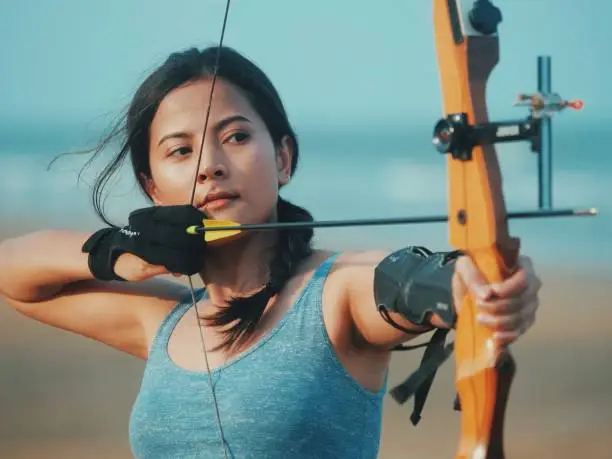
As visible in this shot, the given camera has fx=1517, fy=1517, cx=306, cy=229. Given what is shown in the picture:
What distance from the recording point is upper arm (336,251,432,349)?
2.37m

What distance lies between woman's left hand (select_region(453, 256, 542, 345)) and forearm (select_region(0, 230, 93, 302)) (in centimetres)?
115

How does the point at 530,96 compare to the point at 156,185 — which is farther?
the point at 156,185

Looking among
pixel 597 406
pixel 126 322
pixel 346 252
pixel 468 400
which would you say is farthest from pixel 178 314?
pixel 597 406

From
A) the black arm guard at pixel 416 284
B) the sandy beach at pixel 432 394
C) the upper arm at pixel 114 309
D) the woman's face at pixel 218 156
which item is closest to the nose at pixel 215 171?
the woman's face at pixel 218 156

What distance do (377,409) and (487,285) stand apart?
654 mm

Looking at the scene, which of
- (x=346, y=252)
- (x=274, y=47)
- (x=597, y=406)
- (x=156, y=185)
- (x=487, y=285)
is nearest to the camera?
(x=487, y=285)

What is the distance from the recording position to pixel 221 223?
102 inches

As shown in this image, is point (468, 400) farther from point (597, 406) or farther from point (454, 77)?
point (597, 406)

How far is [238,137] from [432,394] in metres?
3.54

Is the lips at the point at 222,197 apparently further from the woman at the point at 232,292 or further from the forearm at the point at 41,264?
the forearm at the point at 41,264

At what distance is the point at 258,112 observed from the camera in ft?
8.96

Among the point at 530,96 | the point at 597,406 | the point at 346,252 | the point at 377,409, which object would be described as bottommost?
the point at 597,406

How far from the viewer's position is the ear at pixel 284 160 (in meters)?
2.77

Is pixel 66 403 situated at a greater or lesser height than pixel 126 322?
lesser
